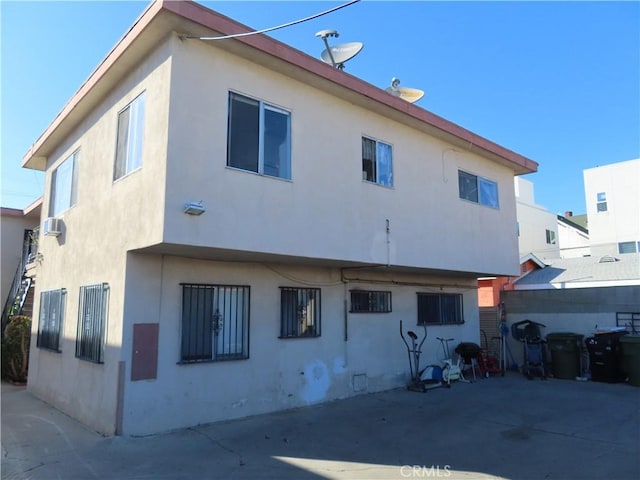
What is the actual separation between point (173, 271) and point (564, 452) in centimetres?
610

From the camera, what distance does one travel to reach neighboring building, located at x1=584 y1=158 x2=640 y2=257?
913 inches

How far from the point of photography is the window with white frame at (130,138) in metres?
7.30

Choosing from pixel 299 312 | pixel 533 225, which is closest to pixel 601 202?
pixel 533 225

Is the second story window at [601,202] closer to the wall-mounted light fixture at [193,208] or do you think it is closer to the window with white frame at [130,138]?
the wall-mounted light fixture at [193,208]

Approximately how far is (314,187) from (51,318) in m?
6.66

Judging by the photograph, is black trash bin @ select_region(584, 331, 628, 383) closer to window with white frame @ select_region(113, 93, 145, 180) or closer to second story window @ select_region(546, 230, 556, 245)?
window with white frame @ select_region(113, 93, 145, 180)

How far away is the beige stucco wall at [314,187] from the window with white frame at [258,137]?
0.14 meters

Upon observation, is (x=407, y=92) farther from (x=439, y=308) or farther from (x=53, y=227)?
(x=53, y=227)

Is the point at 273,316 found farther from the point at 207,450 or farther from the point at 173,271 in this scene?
the point at 207,450

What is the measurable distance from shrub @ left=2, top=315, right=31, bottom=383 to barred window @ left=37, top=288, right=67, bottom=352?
6.46 feet

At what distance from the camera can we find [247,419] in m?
7.82

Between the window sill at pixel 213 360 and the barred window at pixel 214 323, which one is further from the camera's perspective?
the barred window at pixel 214 323

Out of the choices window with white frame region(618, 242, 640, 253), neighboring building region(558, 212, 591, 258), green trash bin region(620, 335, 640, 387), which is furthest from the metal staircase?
neighboring building region(558, 212, 591, 258)

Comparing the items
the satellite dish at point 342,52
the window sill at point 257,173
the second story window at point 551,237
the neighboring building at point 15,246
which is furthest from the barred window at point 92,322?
the second story window at point 551,237
